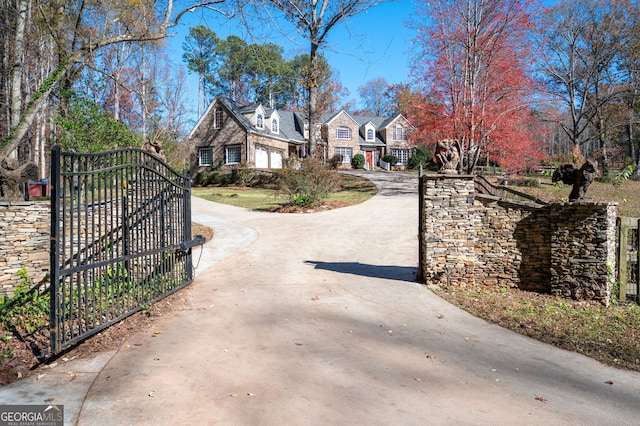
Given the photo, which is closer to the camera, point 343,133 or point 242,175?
point 242,175

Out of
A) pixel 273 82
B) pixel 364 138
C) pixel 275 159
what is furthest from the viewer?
pixel 273 82

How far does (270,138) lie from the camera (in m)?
36.3

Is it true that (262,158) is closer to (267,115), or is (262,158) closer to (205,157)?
(267,115)

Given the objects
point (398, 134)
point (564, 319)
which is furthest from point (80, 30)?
point (398, 134)

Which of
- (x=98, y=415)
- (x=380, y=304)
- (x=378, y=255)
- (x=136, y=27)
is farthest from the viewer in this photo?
(x=136, y=27)

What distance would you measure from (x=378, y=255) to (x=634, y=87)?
1093 inches

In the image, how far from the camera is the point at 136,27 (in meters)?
11.3

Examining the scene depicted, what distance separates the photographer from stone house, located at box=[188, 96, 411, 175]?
3450 cm

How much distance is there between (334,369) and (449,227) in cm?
429

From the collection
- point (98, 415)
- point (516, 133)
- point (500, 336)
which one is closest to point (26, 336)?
point (98, 415)

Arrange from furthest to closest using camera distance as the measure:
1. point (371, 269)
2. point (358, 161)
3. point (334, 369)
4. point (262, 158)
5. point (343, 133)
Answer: point (343, 133) < point (358, 161) < point (262, 158) < point (371, 269) < point (334, 369)

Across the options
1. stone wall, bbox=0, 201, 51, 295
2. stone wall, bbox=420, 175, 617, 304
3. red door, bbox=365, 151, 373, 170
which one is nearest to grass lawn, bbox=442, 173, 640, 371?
stone wall, bbox=420, 175, 617, 304

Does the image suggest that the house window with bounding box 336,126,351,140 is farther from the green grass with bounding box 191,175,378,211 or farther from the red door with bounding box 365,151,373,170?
the green grass with bounding box 191,175,378,211

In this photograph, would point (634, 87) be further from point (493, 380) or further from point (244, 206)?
point (493, 380)
